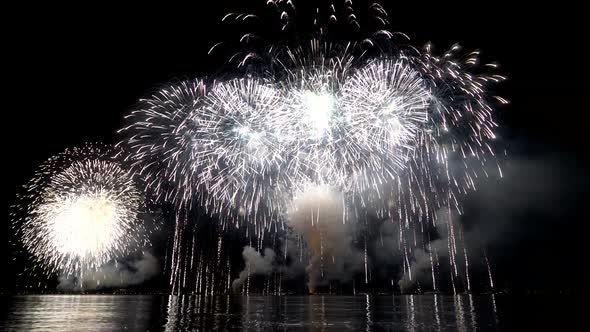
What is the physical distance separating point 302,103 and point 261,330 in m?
18.2

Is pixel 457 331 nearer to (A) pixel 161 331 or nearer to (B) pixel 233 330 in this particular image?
(B) pixel 233 330

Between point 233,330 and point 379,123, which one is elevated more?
point 379,123

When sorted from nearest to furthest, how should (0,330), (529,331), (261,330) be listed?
(0,330) → (261,330) → (529,331)

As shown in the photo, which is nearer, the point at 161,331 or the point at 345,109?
the point at 161,331

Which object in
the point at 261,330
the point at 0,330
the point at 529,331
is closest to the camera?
the point at 0,330

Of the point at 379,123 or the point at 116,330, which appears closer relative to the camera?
the point at 116,330

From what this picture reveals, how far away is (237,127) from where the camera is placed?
3456 cm

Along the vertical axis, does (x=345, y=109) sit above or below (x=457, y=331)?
above

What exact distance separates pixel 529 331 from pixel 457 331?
751 centimetres

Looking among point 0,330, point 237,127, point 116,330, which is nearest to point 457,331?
point 237,127

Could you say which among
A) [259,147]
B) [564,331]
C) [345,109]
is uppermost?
[345,109]

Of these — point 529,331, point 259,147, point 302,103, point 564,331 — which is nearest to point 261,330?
point 259,147

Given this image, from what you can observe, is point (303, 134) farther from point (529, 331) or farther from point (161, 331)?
point (529, 331)

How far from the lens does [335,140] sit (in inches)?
1315
